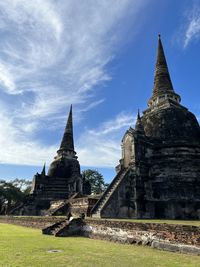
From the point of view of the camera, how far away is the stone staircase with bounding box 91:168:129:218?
1847 cm

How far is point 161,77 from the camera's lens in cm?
3278

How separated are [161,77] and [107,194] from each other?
64.5ft

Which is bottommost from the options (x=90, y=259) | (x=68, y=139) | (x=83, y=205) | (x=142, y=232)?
(x=90, y=259)

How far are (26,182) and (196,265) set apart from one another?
5913 centimetres

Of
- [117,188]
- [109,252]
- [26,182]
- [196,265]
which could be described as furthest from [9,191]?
[196,265]

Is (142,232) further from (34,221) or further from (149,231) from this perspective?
(34,221)

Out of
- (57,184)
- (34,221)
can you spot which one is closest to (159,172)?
(34,221)

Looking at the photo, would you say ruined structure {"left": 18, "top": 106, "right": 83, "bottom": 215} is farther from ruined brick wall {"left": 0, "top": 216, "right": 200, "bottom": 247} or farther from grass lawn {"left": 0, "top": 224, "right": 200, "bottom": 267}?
grass lawn {"left": 0, "top": 224, "right": 200, "bottom": 267}

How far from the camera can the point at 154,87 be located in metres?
32.6

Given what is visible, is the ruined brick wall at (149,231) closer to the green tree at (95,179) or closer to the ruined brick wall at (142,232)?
the ruined brick wall at (142,232)

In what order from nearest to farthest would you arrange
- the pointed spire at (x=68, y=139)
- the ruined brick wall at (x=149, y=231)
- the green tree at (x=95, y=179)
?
the ruined brick wall at (x=149, y=231)
the pointed spire at (x=68, y=139)
the green tree at (x=95, y=179)

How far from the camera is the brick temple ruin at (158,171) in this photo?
2011 cm

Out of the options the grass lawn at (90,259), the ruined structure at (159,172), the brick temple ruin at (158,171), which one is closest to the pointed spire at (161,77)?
the brick temple ruin at (158,171)

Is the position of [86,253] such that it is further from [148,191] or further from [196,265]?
[148,191]
